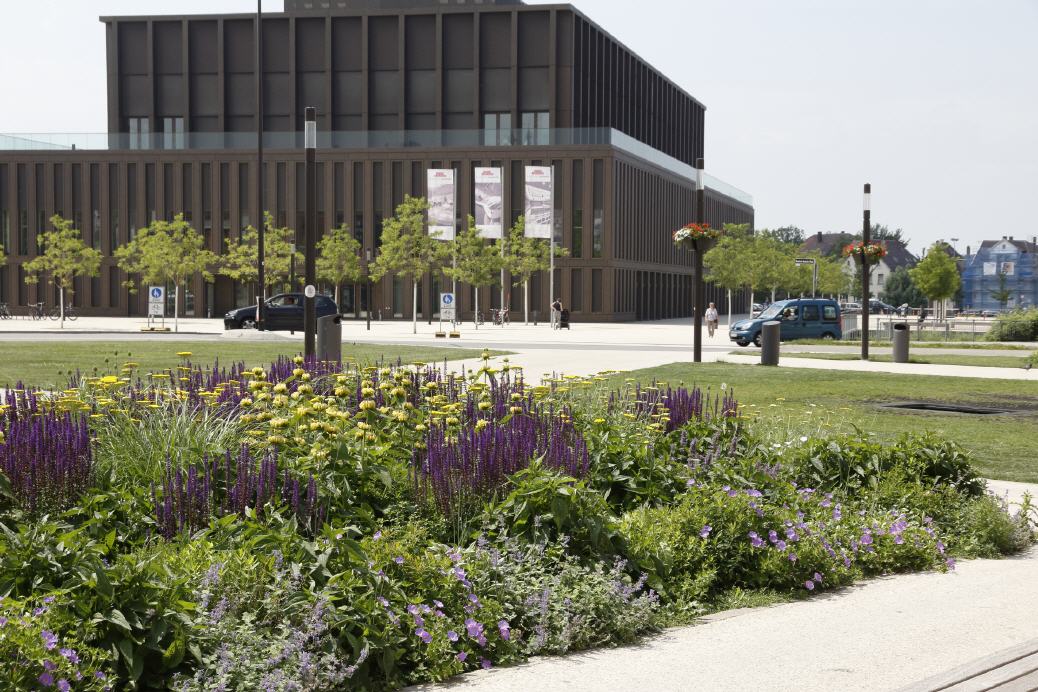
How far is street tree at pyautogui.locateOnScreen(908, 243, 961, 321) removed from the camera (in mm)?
75750

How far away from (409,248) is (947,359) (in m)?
33.4

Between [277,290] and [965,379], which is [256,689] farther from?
[277,290]

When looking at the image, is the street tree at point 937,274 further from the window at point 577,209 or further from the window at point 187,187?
the window at point 187,187

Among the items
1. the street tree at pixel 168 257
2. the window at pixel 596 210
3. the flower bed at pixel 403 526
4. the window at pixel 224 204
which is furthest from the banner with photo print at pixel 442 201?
the flower bed at pixel 403 526

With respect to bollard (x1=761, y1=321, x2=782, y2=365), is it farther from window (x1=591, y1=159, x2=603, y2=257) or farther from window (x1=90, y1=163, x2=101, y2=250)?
window (x1=90, y1=163, x2=101, y2=250)

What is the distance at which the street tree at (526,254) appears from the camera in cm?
6247

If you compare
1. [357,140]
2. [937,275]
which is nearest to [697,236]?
[357,140]

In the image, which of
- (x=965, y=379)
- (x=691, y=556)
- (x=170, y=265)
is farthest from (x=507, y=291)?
(x=691, y=556)

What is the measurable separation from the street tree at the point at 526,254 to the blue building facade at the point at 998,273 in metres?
108

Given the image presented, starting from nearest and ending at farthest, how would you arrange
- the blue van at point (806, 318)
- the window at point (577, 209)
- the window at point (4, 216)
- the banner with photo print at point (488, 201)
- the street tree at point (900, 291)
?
1. the blue van at point (806, 318)
2. the banner with photo print at point (488, 201)
3. the window at point (577, 209)
4. the window at point (4, 216)
5. the street tree at point (900, 291)

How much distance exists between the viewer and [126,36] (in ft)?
253

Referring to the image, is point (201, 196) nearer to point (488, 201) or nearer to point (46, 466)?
point (488, 201)

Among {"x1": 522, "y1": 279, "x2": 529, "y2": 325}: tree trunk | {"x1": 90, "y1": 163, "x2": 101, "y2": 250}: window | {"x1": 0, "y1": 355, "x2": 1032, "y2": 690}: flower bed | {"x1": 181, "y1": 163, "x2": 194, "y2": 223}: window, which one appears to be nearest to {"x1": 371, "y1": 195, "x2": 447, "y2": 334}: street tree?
{"x1": 522, "y1": 279, "x2": 529, "y2": 325}: tree trunk

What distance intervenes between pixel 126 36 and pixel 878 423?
7178 cm
